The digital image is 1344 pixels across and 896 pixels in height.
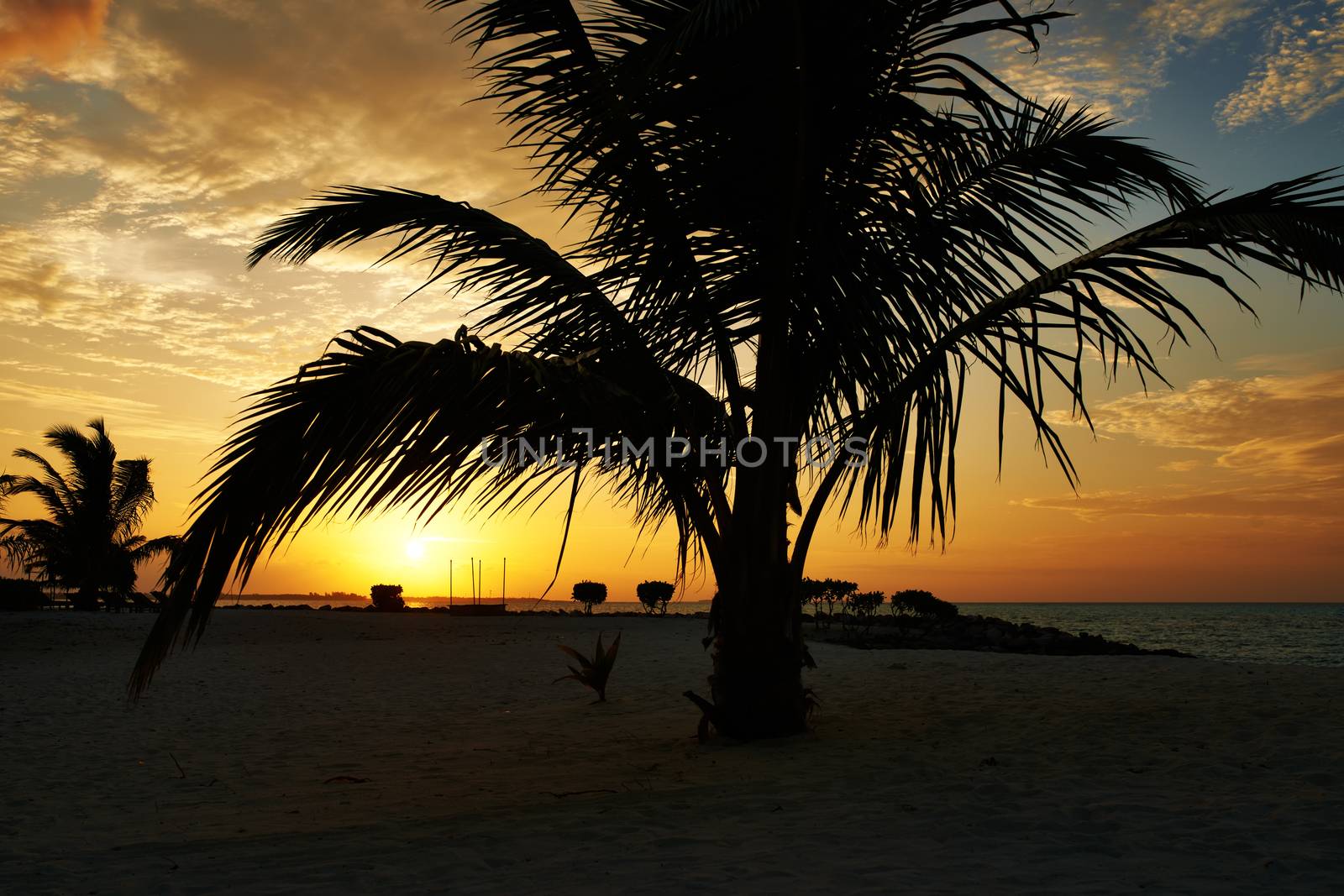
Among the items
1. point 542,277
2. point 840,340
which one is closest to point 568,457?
point 542,277

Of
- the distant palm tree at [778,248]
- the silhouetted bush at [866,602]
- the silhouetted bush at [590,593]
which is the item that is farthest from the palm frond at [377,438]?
→ the silhouetted bush at [590,593]

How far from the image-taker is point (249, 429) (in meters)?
3.84

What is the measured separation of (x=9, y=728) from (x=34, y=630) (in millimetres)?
13356

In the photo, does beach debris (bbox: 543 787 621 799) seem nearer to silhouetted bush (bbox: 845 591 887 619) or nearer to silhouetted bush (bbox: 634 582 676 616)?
silhouetted bush (bbox: 845 591 887 619)

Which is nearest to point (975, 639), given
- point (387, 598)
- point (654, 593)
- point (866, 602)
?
point (866, 602)

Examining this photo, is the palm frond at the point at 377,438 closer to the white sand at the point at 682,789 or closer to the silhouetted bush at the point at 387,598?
the white sand at the point at 682,789

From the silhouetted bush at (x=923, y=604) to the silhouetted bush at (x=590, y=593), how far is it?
12.6 metres

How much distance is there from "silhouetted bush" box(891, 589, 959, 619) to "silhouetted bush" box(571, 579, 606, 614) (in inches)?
495

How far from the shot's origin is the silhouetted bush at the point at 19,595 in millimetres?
27672

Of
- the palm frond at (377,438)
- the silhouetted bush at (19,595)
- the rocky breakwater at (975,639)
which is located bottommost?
the rocky breakwater at (975,639)

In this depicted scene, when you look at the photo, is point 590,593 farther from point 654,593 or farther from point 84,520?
point 84,520

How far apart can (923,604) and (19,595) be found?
29332 millimetres

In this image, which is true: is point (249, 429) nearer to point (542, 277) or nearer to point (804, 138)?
point (542, 277)

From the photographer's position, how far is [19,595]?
27953 millimetres
